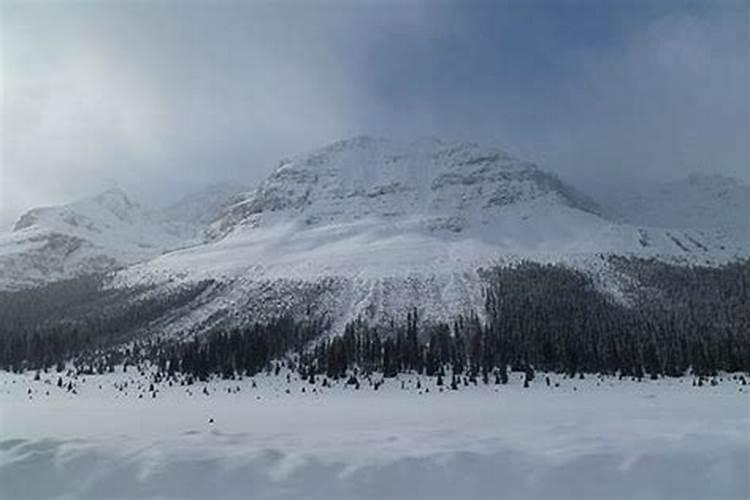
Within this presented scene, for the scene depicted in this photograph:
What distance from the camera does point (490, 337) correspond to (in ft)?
321

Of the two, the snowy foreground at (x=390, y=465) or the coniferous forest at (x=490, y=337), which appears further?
the coniferous forest at (x=490, y=337)

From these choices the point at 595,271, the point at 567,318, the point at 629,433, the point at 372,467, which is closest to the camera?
the point at 372,467

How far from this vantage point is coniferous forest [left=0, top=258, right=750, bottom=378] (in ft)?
277

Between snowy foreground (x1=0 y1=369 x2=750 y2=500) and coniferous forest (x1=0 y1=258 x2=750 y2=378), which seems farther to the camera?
coniferous forest (x1=0 y1=258 x2=750 y2=378)

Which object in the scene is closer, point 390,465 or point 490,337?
point 390,465

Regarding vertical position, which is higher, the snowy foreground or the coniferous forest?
the coniferous forest

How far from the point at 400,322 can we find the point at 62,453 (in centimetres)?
11147

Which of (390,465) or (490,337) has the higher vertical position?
(490,337)

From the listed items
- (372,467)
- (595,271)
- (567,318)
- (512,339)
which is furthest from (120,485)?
(595,271)

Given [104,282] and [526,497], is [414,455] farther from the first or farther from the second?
[104,282]

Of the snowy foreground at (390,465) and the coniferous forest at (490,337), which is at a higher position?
the coniferous forest at (490,337)

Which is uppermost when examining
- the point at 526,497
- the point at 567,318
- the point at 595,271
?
the point at 595,271

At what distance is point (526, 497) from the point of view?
13836 mm

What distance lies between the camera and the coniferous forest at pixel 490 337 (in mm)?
84312
